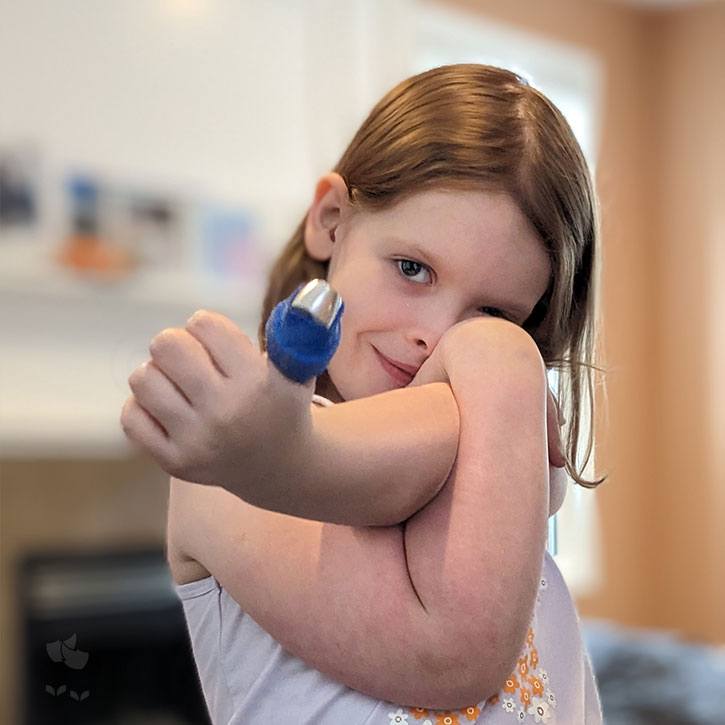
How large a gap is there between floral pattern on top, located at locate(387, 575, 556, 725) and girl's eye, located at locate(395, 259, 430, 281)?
0.17m

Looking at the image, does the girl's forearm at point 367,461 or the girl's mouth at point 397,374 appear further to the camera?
the girl's mouth at point 397,374

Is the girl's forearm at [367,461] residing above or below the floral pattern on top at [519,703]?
above

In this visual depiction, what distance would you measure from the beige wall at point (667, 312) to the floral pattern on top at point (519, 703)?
4.26m

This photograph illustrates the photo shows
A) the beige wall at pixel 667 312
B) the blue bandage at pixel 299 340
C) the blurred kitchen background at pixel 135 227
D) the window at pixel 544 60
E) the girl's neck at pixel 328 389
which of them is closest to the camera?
the blue bandage at pixel 299 340

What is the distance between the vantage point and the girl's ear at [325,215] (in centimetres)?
71

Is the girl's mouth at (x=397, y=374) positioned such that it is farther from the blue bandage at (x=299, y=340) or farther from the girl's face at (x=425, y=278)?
the blue bandage at (x=299, y=340)

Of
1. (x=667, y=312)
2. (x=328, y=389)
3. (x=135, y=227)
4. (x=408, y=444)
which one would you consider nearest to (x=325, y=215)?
(x=328, y=389)

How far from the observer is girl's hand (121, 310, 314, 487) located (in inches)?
16.8

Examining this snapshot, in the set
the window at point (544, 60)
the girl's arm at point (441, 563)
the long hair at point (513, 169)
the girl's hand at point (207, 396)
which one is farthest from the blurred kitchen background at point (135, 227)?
the girl's hand at point (207, 396)

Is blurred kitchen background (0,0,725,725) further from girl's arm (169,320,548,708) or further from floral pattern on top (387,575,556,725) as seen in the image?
girl's arm (169,320,548,708)

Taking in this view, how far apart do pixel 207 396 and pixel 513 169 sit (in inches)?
10.4

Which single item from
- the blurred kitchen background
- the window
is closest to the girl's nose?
the blurred kitchen background

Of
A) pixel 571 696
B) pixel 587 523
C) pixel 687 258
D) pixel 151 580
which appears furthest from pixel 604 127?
pixel 571 696

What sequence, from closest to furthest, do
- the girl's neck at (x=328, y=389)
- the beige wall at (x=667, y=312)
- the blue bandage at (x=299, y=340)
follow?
the blue bandage at (x=299, y=340)
the girl's neck at (x=328, y=389)
the beige wall at (x=667, y=312)
